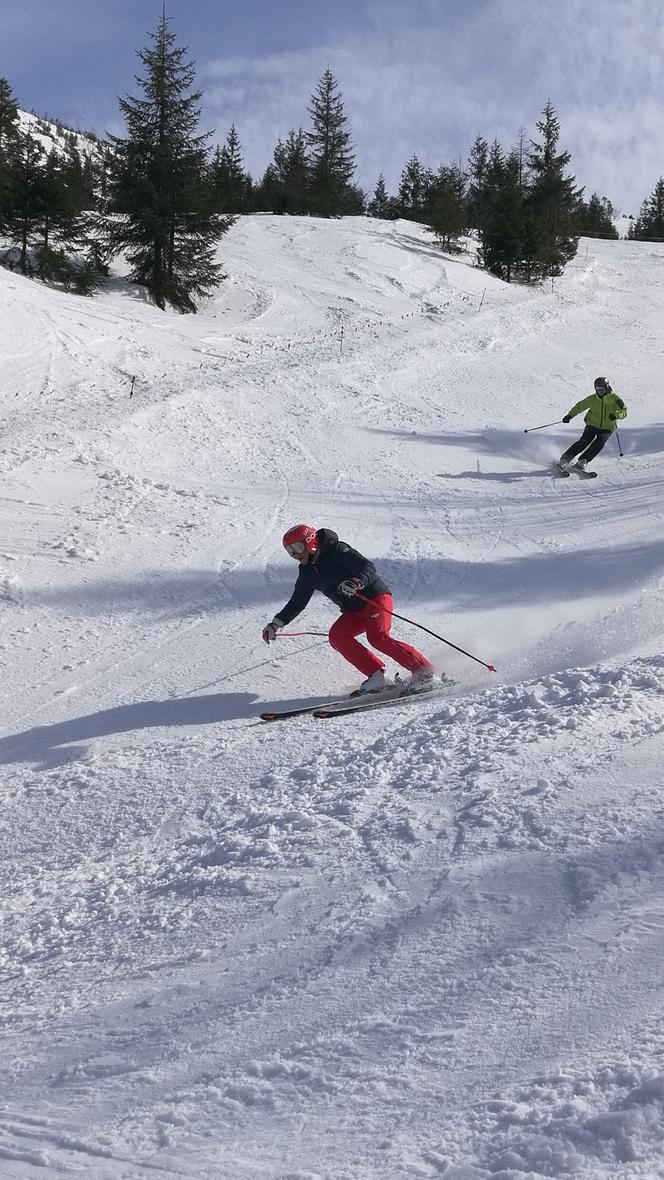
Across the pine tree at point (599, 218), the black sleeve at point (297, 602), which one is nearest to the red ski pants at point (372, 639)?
the black sleeve at point (297, 602)

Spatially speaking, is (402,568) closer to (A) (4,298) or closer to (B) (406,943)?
(B) (406,943)

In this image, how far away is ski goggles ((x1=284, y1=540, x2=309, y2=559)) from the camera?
7.27 metres

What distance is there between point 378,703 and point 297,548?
4.77 feet

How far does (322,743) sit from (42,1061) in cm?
301

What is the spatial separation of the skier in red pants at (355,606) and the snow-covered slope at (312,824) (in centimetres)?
43

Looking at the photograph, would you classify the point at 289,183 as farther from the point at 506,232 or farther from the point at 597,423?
the point at 597,423

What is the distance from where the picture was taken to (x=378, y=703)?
23.7 ft

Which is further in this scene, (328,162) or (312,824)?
(328,162)

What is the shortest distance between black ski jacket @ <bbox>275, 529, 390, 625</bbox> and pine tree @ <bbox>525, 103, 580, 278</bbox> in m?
30.4

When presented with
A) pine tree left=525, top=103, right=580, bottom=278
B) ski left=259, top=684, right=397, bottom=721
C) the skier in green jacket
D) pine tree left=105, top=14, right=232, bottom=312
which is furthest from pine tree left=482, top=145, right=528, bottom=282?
ski left=259, top=684, right=397, bottom=721

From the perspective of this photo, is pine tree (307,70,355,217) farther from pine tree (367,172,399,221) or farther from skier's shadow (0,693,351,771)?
skier's shadow (0,693,351,771)

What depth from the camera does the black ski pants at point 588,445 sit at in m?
15.0

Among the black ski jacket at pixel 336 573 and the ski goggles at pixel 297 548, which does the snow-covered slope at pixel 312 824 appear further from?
the ski goggles at pixel 297 548

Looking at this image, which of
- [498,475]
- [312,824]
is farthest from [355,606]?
[498,475]
